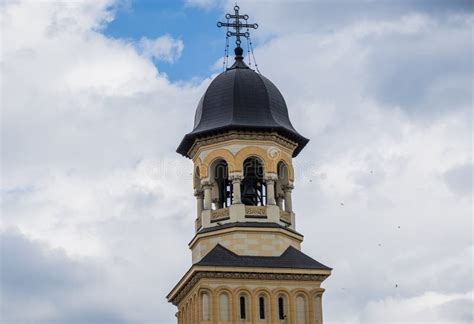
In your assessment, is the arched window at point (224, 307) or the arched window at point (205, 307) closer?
the arched window at point (205, 307)

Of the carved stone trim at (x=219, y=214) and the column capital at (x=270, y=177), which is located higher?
the column capital at (x=270, y=177)

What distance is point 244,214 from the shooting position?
70.5 metres

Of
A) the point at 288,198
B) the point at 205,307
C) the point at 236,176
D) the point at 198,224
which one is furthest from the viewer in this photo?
the point at 288,198

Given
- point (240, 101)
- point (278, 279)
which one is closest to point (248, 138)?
point (240, 101)

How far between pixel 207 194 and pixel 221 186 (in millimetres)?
1458

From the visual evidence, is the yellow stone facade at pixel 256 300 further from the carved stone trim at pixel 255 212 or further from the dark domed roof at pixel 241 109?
the dark domed roof at pixel 241 109

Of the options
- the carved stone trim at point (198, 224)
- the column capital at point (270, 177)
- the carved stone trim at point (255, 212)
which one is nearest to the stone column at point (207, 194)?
the carved stone trim at point (198, 224)

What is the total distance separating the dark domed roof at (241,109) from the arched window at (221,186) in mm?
1772

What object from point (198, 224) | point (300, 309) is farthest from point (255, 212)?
point (300, 309)

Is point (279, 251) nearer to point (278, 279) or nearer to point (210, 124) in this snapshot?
point (278, 279)

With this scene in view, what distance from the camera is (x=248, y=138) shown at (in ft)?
236

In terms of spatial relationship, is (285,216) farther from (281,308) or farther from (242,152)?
(281,308)

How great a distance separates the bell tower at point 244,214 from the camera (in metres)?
67.9

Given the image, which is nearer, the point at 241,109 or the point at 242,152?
the point at 242,152
